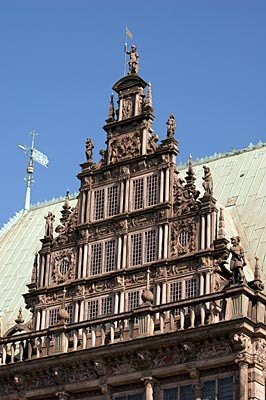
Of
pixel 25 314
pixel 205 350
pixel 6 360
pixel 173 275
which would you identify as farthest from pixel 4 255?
pixel 205 350

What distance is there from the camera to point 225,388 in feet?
123

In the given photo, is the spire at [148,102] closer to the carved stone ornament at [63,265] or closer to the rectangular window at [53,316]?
the carved stone ornament at [63,265]

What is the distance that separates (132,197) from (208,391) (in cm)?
881

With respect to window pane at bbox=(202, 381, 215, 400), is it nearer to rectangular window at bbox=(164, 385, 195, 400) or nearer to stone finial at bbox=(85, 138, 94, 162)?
rectangular window at bbox=(164, 385, 195, 400)

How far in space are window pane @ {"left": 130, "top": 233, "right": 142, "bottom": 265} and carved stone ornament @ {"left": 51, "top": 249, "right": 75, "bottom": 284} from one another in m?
2.66

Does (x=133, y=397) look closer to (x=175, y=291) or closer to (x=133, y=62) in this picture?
(x=175, y=291)

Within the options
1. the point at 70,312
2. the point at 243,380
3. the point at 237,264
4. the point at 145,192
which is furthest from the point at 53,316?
the point at 243,380

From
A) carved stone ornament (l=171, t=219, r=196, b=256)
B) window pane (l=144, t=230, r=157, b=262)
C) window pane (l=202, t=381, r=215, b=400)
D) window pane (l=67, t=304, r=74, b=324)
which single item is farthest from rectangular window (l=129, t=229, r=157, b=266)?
window pane (l=202, t=381, r=215, b=400)

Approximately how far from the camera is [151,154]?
143 feet

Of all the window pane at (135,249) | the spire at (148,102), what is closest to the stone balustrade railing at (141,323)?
the window pane at (135,249)

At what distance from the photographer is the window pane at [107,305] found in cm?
4231

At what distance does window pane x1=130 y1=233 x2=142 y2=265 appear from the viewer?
4250cm

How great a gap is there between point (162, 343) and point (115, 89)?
11.4m

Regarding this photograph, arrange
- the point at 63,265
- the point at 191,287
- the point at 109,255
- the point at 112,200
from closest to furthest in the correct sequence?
the point at 191,287 < the point at 109,255 < the point at 112,200 < the point at 63,265
